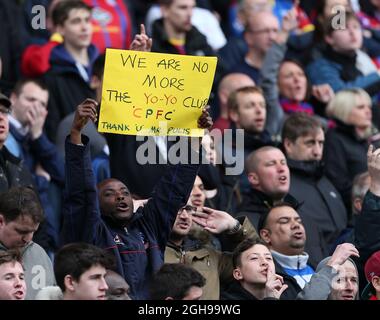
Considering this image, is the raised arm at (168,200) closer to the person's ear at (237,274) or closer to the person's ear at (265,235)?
the person's ear at (237,274)

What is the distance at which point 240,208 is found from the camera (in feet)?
34.9

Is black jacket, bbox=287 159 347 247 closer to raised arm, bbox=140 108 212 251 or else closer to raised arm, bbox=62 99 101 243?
raised arm, bbox=140 108 212 251

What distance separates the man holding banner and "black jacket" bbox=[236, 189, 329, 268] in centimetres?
138

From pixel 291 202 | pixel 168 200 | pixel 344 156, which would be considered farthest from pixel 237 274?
pixel 344 156

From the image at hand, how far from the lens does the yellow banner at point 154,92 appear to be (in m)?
8.80

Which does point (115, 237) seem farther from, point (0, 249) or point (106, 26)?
point (106, 26)

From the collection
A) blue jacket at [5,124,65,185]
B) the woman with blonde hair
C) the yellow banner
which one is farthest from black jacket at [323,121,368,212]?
the yellow banner

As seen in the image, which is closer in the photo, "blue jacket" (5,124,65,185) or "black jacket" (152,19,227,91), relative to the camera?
"blue jacket" (5,124,65,185)

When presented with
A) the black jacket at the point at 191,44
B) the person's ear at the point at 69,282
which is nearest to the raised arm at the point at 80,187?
the person's ear at the point at 69,282

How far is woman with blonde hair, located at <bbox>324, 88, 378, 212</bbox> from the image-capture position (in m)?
11.9

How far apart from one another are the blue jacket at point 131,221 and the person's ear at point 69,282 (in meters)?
0.61

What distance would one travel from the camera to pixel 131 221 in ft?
29.5

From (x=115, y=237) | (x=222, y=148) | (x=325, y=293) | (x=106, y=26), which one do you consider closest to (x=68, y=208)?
(x=115, y=237)

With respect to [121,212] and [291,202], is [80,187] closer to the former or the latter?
[121,212]
